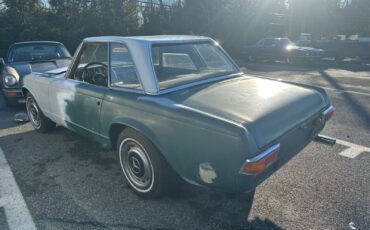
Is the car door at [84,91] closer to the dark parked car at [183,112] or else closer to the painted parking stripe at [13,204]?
the dark parked car at [183,112]

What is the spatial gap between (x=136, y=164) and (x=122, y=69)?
101cm

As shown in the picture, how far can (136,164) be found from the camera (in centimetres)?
303

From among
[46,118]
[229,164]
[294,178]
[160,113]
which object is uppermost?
[160,113]

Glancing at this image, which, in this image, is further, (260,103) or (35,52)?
(35,52)

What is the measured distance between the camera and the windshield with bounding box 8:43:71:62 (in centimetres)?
695

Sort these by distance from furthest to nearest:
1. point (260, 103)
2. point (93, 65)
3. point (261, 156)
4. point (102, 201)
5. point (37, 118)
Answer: point (37, 118)
point (93, 65)
point (102, 201)
point (260, 103)
point (261, 156)

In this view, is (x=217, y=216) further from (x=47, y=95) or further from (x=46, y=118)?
(x=46, y=118)

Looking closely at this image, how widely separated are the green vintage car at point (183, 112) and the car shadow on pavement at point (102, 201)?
0.25 m

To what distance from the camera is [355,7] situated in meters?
29.8

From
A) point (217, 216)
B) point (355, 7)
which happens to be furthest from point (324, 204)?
point (355, 7)

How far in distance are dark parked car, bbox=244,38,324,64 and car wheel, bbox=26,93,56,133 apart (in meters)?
13.9

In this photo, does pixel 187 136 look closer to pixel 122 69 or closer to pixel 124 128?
pixel 124 128

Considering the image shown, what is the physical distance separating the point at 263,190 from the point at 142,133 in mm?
1415

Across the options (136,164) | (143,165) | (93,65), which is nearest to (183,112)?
(143,165)
